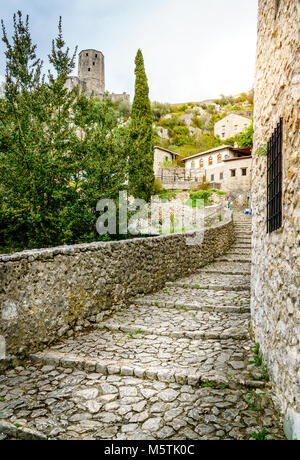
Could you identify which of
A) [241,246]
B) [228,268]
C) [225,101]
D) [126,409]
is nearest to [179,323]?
[126,409]

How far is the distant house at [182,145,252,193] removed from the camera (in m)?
32.1

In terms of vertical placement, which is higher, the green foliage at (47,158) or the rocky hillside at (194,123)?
the rocky hillside at (194,123)

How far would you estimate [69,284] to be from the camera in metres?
4.37

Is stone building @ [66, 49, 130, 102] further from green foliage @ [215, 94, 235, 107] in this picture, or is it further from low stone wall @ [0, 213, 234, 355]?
low stone wall @ [0, 213, 234, 355]

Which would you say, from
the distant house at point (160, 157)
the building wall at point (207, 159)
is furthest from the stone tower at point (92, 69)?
the building wall at point (207, 159)

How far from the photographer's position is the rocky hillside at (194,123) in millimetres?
50312

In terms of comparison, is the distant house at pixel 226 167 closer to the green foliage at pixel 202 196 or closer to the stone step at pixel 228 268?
the green foliage at pixel 202 196

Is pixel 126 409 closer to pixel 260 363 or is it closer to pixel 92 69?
pixel 260 363

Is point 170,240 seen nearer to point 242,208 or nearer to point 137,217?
point 137,217

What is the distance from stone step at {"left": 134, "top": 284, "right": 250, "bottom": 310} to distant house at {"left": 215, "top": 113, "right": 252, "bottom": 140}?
46854 millimetres

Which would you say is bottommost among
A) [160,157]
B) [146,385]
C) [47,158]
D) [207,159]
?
[146,385]

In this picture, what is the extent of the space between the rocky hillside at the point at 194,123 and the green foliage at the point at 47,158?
31017 millimetres

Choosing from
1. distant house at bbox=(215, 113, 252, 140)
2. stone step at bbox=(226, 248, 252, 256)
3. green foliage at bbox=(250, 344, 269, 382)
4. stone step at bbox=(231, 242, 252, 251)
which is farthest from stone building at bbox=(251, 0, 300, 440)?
distant house at bbox=(215, 113, 252, 140)

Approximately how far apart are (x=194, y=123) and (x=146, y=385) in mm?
64791
